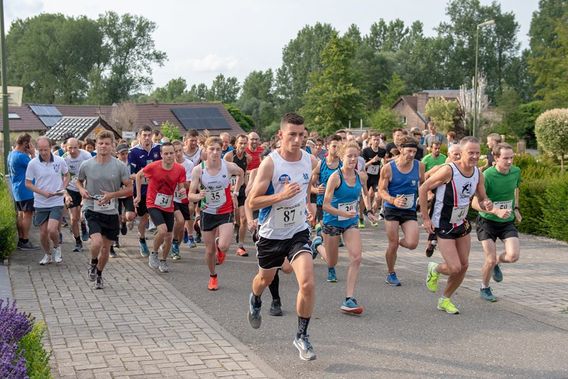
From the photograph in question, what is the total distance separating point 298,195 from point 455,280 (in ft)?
7.61

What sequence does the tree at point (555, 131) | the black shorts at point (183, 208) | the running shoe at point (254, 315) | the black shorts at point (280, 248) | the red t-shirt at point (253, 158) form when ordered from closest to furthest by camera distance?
the black shorts at point (280, 248) < the running shoe at point (254, 315) < the black shorts at point (183, 208) < the red t-shirt at point (253, 158) < the tree at point (555, 131)

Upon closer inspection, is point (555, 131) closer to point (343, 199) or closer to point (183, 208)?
point (183, 208)

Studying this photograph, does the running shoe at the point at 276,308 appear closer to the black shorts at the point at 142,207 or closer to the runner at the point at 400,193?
the runner at the point at 400,193

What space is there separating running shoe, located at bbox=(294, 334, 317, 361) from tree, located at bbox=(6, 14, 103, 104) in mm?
82160

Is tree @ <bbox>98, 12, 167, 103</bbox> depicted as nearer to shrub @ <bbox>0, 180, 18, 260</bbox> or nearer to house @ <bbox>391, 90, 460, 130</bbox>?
house @ <bbox>391, 90, 460, 130</bbox>

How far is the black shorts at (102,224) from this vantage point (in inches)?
353

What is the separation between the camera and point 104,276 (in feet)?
31.9

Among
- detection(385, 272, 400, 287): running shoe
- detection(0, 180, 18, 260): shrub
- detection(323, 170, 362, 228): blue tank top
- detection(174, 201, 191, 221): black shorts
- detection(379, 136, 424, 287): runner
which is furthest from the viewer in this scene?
detection(174, 201, 191, 221): black shorts

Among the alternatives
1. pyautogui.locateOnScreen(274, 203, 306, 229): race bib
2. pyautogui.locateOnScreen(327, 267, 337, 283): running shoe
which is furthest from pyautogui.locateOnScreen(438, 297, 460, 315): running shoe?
pyautogui.locateOnScreen(274, 203, 306, 229): race bib

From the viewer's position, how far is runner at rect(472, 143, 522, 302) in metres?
8.15

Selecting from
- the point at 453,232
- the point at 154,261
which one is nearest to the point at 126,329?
the point at 453,232

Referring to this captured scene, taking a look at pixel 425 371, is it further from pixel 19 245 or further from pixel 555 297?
pixel 19 245

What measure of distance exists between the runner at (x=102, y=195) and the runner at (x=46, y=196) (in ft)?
5.35

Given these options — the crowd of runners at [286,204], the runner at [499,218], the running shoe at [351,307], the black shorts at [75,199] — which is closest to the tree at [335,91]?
the crowd of runners at [286,204]
